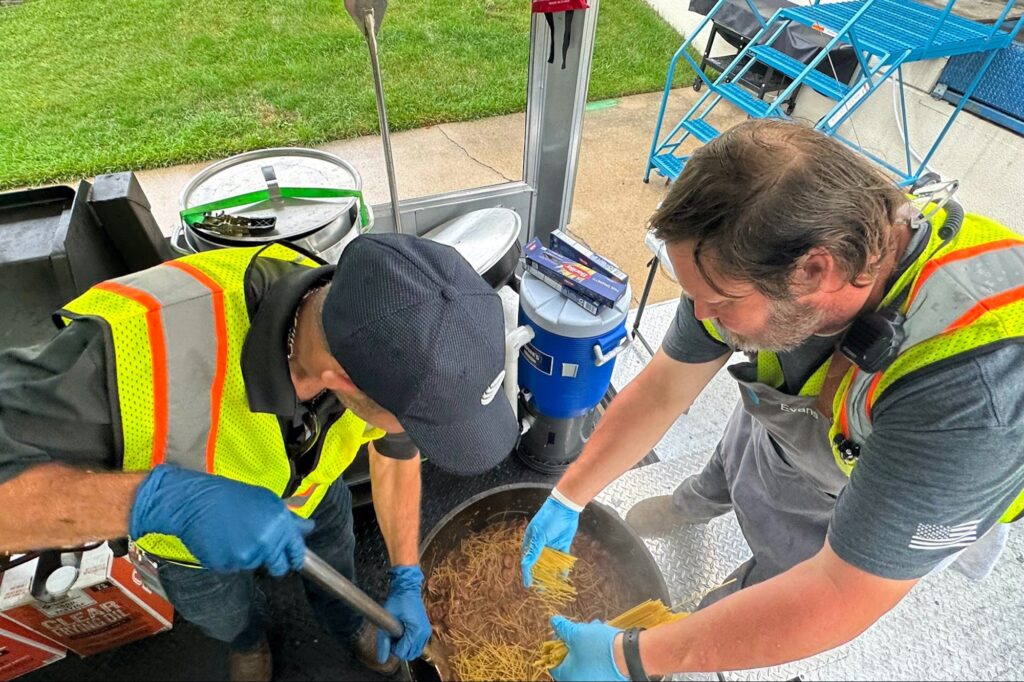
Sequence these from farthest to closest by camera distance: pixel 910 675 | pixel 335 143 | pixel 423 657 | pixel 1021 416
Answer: pixel 335 143 < pixel 910 675 < pixel 423 657 < pixel 1021 416

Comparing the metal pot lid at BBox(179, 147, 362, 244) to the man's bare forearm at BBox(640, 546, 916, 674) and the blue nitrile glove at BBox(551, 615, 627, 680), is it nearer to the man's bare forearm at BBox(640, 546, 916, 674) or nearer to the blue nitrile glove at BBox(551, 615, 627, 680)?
the blue nitrile glove at BBox(551, 615, 627, 680)

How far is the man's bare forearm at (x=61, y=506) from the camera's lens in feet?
3.45

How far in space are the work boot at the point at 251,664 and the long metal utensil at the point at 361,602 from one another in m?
0.62

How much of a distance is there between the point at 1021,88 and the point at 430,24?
3.68 meters

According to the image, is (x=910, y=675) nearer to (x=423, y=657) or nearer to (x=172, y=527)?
(x=423, y=657)

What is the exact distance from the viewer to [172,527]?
1.10 m

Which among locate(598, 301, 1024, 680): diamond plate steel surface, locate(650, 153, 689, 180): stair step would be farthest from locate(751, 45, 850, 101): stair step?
locate(598, 301, 1024, 680): diamond plate steel surface

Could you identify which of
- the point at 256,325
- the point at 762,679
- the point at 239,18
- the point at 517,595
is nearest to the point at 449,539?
the point at 517,595

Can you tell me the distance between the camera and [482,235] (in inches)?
99.1

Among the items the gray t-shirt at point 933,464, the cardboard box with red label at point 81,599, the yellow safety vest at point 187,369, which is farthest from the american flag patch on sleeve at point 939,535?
the cardboard box with red label at point 81,599

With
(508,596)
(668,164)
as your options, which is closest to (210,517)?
(508,596)

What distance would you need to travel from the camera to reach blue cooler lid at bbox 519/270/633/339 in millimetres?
2064

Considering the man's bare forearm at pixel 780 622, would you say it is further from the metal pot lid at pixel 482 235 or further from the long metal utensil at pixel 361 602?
the metal pot lid at pixel 482 235

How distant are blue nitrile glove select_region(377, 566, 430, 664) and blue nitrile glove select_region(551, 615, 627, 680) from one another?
390mm
